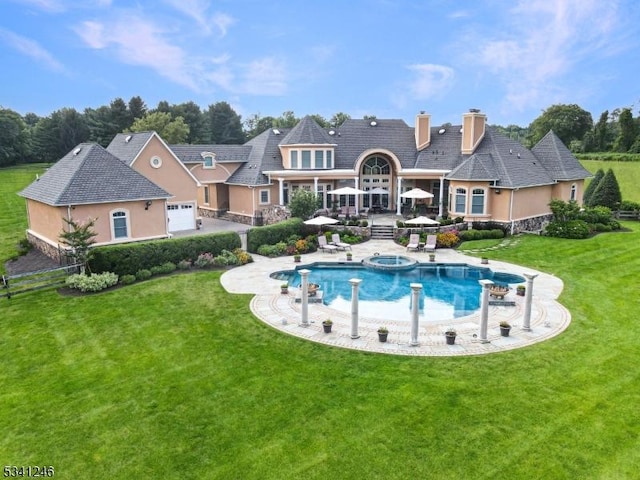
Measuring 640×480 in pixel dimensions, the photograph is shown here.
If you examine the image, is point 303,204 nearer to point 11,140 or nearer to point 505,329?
point 505,329

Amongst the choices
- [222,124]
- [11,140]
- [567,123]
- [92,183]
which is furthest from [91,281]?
[567,123]

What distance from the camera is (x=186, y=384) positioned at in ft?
39.1

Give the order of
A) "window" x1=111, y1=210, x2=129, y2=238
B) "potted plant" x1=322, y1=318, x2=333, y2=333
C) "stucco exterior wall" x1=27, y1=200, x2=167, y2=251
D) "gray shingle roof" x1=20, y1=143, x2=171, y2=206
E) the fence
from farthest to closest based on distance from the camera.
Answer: "window" x1=111, y1=210, x2=129, y2=238, "stucco exterior wall" x1=27, y1=200, x2=167, y2=251, "gray shingle roof" x1=20, y1=143, x2=171, y2=206, the fence, "potted plant" x1=322, y1=318, x2=333, y2=333

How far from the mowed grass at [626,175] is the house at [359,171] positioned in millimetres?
15215

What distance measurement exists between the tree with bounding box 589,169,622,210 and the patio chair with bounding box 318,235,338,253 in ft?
85.5

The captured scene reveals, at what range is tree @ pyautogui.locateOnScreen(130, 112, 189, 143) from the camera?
62.5 metres

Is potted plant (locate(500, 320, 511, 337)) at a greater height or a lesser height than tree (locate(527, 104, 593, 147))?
lesser

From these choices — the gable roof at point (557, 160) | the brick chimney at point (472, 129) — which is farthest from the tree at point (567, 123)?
the brick chimney at point (472, 129)

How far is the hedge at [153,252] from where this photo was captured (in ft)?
67.2

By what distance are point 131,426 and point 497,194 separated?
27.8 metres

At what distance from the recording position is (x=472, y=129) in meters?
34.3

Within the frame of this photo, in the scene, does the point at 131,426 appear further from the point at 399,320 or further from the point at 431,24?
the point at 431,24

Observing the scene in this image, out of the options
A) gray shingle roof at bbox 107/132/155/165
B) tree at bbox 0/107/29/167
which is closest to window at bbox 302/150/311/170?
gray shingle roof at bbox 107/132/155/165

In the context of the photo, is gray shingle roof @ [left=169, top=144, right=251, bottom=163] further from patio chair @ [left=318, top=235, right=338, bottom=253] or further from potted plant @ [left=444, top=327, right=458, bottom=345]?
potted plant @ [left=444, top=327, right=458, bottom=345]
